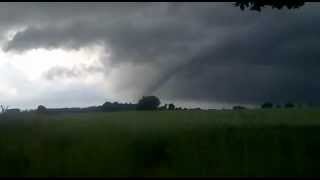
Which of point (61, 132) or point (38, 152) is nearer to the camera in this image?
point (38, 152)

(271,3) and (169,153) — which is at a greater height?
(271,3)

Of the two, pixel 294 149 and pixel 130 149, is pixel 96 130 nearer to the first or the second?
pixel 130 149

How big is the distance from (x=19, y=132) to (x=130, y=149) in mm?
3698

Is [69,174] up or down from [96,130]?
down

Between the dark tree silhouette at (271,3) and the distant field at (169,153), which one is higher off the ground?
the dark tree silhouette at (271,3)

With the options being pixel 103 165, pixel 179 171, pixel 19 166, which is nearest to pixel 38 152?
pixel 19 166

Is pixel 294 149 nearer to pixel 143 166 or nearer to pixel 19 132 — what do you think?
pixel 143 166

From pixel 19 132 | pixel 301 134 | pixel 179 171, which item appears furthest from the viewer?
pixel 19 132

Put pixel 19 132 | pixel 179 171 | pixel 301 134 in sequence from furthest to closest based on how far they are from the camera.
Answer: pixel 19 132
pixel 301 134
pixel 179 171

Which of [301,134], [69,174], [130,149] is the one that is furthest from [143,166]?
[301,134]

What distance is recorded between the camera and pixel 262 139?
19031 mm

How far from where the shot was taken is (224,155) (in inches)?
737

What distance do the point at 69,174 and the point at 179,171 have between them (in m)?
2.84

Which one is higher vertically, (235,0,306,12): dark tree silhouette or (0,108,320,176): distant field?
(235,0,306,12): dark tree silhouette
